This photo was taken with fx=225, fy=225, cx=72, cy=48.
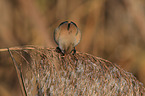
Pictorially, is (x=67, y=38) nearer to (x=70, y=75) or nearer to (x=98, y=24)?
(x=70, y=75)

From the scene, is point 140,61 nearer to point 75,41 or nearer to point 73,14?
point 73,14

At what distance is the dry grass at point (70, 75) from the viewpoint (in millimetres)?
644

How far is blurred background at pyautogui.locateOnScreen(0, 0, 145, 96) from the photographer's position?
3.65 ft

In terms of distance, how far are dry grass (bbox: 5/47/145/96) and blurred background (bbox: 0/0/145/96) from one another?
440mm

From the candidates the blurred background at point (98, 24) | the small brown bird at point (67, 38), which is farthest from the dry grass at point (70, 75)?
the blurred background at point (98, 24)

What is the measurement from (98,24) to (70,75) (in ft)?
2.17

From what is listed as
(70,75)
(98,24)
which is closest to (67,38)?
(70,75)

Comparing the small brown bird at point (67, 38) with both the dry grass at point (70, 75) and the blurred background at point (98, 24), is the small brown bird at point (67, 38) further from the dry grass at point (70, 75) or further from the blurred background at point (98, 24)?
the blurred background at point (98, 24)

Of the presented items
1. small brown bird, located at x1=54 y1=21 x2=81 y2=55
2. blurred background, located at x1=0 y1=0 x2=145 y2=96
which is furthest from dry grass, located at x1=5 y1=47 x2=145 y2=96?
blurred background, located at x1=0 y1=0 x2=145 y2=96

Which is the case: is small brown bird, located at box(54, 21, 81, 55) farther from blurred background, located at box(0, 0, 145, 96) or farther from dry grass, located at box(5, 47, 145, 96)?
blurred background, located at box(0, 0, 145, 96)

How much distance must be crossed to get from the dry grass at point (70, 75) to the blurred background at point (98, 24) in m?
0.44

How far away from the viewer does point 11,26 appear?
44.0 inches

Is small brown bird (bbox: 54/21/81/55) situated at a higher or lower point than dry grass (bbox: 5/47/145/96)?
higher

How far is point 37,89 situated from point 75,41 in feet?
0.58
